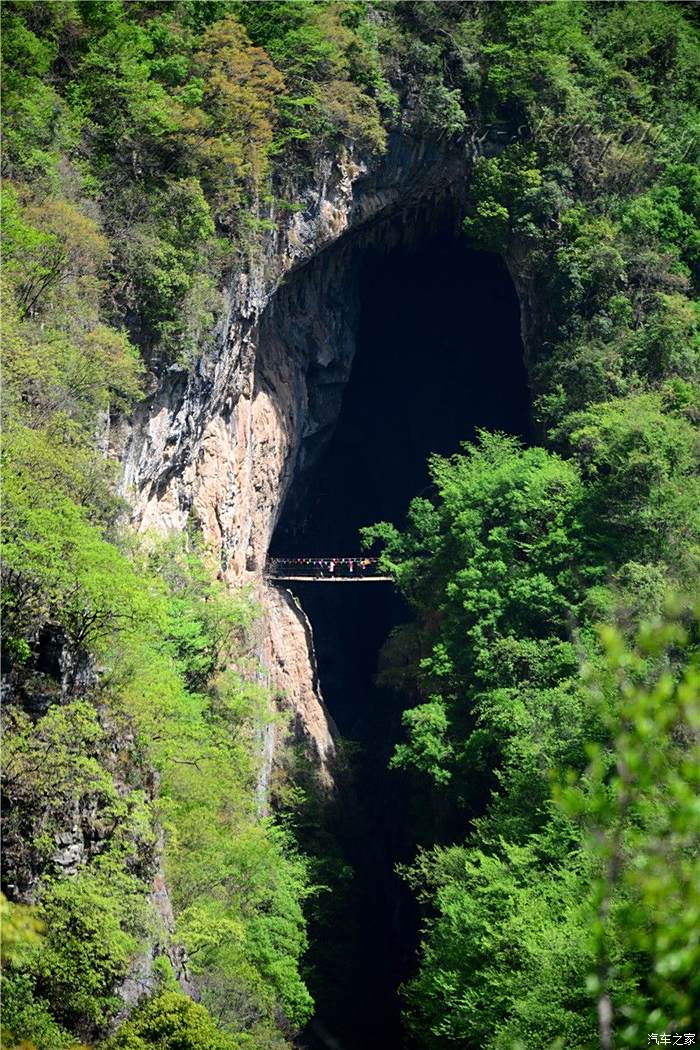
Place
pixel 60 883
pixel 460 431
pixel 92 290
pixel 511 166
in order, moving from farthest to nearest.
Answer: pixel 460 431
pixel 511 166
pixel 92 290
pixel 60 883

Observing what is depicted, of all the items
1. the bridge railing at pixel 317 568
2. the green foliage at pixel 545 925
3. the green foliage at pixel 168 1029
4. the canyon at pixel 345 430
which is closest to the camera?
the green foliage at pixel 168 1029

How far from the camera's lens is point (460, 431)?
124 feet

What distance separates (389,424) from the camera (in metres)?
39.2

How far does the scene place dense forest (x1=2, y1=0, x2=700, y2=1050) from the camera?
41.5 feet

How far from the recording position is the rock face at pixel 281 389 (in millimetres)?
23922

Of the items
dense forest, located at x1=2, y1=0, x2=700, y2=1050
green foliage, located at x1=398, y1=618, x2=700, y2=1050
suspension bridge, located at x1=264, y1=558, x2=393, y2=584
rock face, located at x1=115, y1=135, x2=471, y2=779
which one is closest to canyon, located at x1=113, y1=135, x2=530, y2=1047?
rock face, located at x1=115, y1=135, x2=471, y2=779

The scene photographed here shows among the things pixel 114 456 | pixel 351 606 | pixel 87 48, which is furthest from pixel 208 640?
pixel 351 606

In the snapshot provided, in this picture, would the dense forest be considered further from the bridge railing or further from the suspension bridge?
the bridge railing

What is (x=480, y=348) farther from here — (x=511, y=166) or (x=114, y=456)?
(x=114, y=456)

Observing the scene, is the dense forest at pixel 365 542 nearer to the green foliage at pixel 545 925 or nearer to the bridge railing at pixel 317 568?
the green foliage at pixel 545 925

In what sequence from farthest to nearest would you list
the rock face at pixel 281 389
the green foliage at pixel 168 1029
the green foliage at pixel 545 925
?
the rock face at pixel 281 389 → the green foliage at pixel 545 925 → the green foliage at pixel 168 1029

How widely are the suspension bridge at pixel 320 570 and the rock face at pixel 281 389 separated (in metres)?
0.74

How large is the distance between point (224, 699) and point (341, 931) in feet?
25.3


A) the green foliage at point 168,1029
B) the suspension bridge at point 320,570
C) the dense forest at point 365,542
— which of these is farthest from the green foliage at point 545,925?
the suspension bridge at point 320,570
